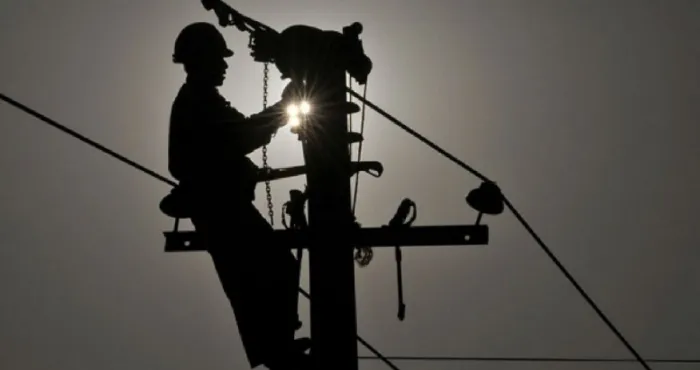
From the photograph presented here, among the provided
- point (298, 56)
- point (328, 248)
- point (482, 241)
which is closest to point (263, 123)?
point (298, 56)

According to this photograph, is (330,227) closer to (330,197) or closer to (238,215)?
(330,197)

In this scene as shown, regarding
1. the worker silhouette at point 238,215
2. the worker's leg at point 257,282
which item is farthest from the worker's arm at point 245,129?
the worker's leg at point 257,282

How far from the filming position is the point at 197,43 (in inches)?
243

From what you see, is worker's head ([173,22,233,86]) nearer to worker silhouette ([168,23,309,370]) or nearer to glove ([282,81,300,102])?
worker silhouette ([168,23,309,370])

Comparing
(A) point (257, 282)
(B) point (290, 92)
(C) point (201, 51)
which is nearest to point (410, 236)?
(A) point (257, 282)

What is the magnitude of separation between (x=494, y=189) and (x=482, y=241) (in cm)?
61

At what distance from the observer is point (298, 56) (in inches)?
244

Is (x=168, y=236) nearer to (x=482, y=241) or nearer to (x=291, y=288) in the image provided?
(x=291, y=288)

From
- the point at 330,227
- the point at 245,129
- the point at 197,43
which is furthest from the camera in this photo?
the point at 197,43

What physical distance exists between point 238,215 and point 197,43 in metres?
1.31

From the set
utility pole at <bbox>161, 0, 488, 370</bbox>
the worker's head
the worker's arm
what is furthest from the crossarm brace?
the worker's head

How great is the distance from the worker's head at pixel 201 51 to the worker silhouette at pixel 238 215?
1 centimetres

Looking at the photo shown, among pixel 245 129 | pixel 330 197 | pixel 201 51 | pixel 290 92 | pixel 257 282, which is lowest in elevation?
pixel 257 282

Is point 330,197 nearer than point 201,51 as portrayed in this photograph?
Yes
